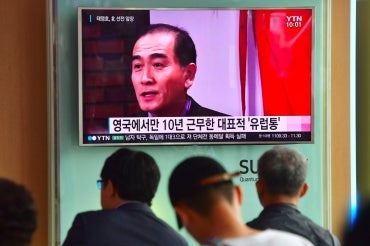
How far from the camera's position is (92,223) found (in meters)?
1.99

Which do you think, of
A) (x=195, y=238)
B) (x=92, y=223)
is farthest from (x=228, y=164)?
(x=195, y=238)

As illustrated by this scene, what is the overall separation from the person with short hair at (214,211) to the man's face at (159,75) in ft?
2.56

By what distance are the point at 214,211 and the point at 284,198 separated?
0.42 m

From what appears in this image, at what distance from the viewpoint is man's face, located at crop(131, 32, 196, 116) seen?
94.5 inches

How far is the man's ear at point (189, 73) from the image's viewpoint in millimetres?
2420

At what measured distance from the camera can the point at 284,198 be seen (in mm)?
1888
